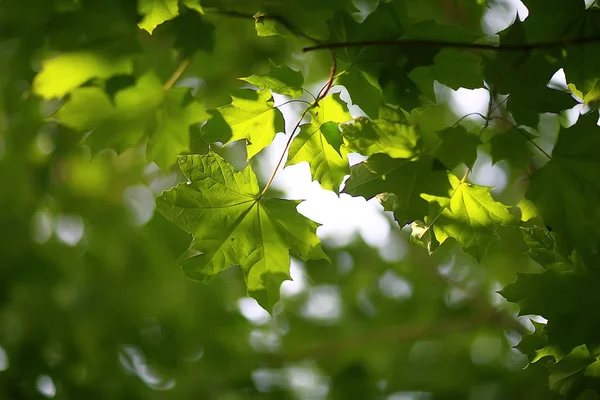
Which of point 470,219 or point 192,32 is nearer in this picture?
point 470,219

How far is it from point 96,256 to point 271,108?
2.64m

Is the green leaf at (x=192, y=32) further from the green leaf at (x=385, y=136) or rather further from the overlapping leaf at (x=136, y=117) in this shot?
the green leaf at (x=385, y=136)

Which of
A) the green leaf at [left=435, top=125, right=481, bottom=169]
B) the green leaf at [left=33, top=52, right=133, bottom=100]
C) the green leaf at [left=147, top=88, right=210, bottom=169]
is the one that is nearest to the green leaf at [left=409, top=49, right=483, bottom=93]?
the green leaf at [left=435, top=125, right=481, bottom=169]

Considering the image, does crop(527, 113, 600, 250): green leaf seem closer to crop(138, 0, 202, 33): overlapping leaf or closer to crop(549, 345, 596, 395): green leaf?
crop(549, 345, 596, 395): green leaf

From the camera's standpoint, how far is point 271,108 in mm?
1303

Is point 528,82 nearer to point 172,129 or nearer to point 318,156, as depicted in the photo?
point 318,156

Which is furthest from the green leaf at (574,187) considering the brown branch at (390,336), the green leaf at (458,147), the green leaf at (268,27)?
the brown branch at (390,336)

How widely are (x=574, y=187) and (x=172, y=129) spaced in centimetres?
98

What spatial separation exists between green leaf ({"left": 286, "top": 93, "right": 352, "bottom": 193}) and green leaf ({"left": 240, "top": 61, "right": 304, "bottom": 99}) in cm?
7

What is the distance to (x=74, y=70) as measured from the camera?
165cm

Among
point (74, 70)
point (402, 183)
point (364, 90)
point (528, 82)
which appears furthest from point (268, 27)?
point (74, 70)

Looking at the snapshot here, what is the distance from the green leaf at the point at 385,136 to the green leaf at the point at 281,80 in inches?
5.9

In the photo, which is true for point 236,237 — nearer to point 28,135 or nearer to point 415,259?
point 415,259

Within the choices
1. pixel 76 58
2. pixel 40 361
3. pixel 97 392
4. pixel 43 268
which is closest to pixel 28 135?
pixel 43 268
